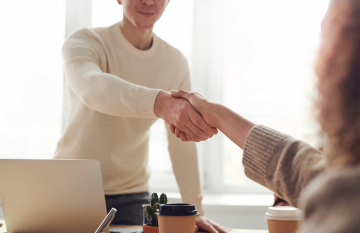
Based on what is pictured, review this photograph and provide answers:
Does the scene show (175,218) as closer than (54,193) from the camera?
Yes

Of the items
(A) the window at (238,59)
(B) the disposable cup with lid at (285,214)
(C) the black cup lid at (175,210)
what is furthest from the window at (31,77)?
(B) the disposable cup with lid at (285,214)

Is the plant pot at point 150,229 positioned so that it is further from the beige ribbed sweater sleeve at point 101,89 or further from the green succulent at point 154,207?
the beige ribbed sweater sleeve at point 101,89

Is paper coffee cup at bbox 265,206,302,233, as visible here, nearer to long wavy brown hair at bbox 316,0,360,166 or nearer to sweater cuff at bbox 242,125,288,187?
sweater cuff at bbox 242,125,288,187

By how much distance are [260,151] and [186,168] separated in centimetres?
101

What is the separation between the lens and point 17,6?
2787mm

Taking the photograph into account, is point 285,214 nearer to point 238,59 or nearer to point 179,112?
point 179,112

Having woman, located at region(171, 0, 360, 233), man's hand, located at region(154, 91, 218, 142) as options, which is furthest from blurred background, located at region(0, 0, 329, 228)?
woman, located at region(171, 0, 360, 233)

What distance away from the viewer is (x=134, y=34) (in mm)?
1738

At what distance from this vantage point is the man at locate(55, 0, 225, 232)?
1.32 m

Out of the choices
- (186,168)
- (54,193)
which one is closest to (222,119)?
(54,193)

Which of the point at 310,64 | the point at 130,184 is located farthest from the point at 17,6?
the point at 310,64

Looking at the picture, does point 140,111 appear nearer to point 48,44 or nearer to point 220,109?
point 220,109

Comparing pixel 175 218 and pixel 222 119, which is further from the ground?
pixel 222 119

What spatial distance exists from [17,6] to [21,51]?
14.5 inches
